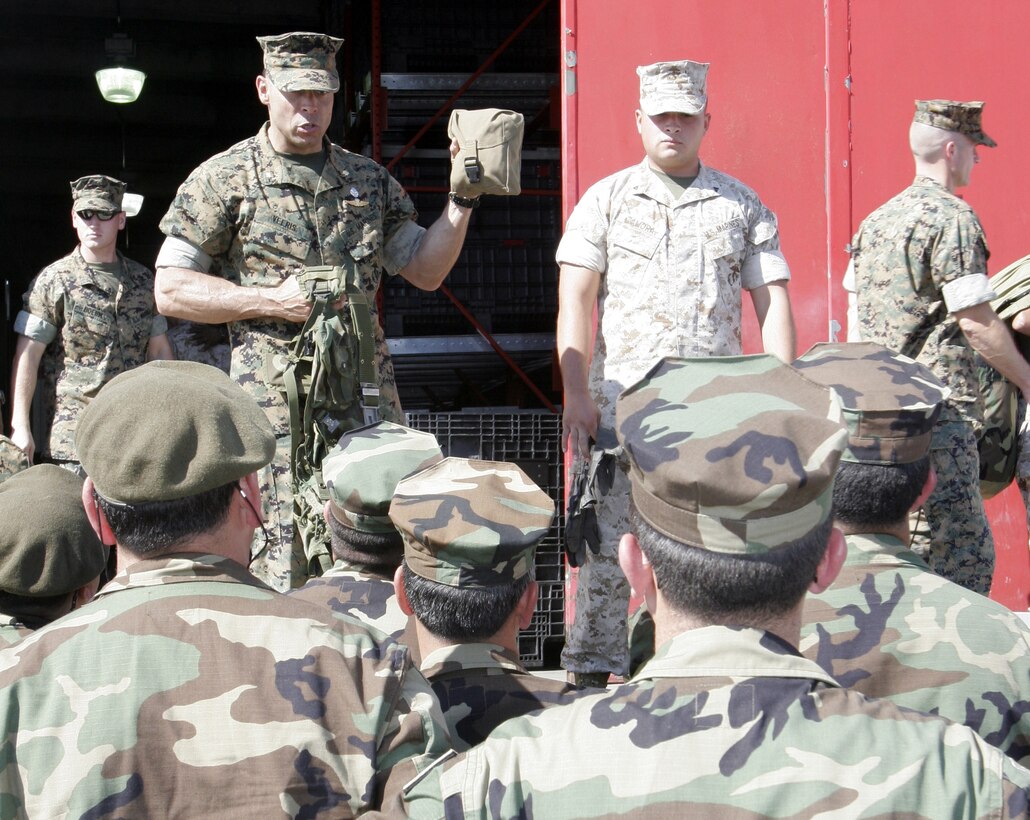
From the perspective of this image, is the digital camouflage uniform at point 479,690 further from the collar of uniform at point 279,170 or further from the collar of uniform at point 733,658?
the collar of uniform at point 279,170

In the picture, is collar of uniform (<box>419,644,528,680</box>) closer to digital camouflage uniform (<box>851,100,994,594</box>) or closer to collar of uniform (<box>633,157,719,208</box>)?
collar of uniform (<box>633,157,719,208</box>)

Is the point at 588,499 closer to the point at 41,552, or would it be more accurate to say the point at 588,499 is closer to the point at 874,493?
the point at 874,493

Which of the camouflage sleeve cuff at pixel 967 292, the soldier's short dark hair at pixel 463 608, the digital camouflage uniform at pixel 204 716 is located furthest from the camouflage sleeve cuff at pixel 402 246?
the digital camouflage uniform at pixel 204 716

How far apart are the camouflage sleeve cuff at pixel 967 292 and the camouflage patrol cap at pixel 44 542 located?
257 cm

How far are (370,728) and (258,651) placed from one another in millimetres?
173

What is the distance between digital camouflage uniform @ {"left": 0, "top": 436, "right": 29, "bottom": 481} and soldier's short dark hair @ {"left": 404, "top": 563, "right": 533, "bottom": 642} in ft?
9.51

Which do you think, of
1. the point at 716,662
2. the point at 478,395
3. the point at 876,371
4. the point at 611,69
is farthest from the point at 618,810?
the point at 478,395

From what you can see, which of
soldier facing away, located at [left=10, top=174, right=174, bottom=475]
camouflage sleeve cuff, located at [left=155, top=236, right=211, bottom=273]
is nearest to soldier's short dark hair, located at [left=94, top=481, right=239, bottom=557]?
camouflage sleeve cuff, located at [left=155, top=236, right=211, bottom=273]

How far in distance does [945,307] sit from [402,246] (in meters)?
1.66

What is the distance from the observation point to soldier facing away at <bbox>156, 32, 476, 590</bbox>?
3.41m

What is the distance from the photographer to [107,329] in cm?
564

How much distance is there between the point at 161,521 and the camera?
174 centimetres

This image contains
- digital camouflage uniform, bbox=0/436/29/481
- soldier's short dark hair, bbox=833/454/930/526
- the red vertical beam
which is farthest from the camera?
the red vertical beam

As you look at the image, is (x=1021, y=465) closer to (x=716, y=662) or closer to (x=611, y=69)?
(x=611, y=69)
